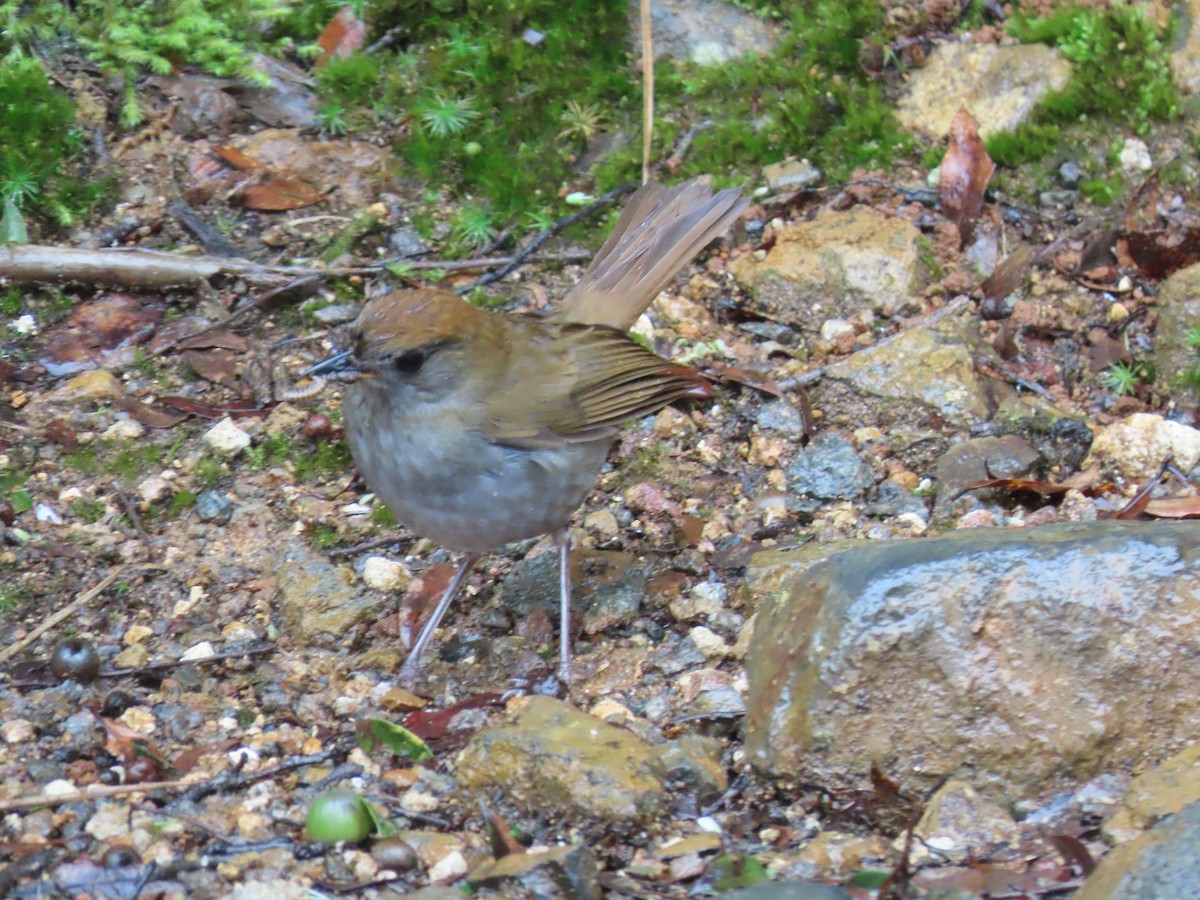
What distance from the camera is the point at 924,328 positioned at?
5.62m

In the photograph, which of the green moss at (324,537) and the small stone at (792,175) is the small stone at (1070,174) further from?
the green moss at (324,537)

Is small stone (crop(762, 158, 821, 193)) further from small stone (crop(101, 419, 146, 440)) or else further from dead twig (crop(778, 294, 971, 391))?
small stone (crop(101, 419, 146, 440))

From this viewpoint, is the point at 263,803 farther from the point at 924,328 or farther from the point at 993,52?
the point at 993,52

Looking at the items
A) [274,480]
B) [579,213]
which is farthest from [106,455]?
[579,213]

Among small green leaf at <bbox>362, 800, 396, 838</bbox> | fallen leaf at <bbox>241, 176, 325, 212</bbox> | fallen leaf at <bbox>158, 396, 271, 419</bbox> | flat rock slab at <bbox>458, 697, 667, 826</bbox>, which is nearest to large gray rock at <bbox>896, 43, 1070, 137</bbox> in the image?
fallen leaf at <bbox>241, 176, 325, 212</bbox>

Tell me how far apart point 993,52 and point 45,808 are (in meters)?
5.01

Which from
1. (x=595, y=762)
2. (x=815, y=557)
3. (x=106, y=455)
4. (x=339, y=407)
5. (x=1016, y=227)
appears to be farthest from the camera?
(x=1016, y=227)

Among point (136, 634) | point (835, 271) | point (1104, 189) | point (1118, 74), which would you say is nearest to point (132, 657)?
point (136, 634)

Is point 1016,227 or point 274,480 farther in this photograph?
point 1016,227

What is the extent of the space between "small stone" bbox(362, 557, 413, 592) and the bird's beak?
92cm

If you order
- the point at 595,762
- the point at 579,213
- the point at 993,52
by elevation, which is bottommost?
the point at 595,762

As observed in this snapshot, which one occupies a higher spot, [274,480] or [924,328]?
[924,328]

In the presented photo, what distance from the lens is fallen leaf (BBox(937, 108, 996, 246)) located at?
5.96m

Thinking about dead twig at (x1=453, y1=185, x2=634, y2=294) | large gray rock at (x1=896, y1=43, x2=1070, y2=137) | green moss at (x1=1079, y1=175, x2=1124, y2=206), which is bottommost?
dead twig at (x1=453, y1=185, x2=634, y2=294)
